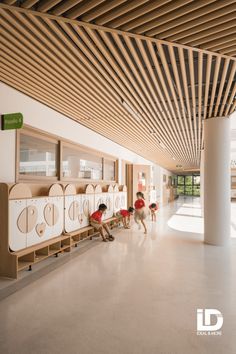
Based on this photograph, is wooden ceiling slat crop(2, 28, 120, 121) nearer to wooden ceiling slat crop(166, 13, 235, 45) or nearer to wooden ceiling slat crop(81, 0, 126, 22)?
wooden ceiling slat crop(81, 0, 126, 22)

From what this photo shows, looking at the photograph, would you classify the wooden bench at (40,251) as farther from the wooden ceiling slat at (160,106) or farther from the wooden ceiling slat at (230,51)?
the wooden ceiling slat at (230,51)

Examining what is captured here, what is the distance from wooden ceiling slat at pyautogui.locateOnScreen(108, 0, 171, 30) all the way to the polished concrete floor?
3.10 m

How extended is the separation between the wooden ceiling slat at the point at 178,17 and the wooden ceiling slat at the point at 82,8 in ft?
1.87

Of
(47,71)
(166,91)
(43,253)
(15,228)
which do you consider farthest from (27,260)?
(166,91)

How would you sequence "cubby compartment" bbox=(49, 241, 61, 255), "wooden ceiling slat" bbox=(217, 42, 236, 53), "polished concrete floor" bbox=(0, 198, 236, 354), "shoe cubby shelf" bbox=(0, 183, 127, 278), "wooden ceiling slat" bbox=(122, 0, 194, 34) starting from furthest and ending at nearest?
"cubby compartment" bbox=(49, 241, 61, 255) < "shoe cubby shelf" bbox=(0, 183, 127, 278) < "wooden ceiling slat" bbox=(217, 42, 236, 53) < "wooden ceiling slat" bbox=(122, 0, 194, 34) < "polished concrete floor" bbox=(0, 198, 236, 354)

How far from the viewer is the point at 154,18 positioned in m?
2.39

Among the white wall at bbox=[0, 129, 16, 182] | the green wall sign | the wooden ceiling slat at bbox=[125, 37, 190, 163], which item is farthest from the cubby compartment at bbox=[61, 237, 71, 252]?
the wooden ceiling slat at bbox=[125, 37, 190, 163]

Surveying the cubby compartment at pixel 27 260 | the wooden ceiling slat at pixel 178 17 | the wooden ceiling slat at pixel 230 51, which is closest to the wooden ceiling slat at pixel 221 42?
the wooden ceiling slat at pixel 230 51

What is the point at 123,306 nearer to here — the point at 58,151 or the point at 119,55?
the point at 119,55

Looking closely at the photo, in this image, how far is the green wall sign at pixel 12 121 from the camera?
3713mm

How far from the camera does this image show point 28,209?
404cm

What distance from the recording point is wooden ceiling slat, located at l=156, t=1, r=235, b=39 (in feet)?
7.48

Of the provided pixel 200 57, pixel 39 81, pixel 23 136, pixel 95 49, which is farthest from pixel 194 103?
pixel 23 136

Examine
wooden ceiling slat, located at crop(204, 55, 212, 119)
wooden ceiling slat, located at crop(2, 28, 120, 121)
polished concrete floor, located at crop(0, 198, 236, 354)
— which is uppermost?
wooden ceiling slat, located at crop(204, 55, 212, 119)
